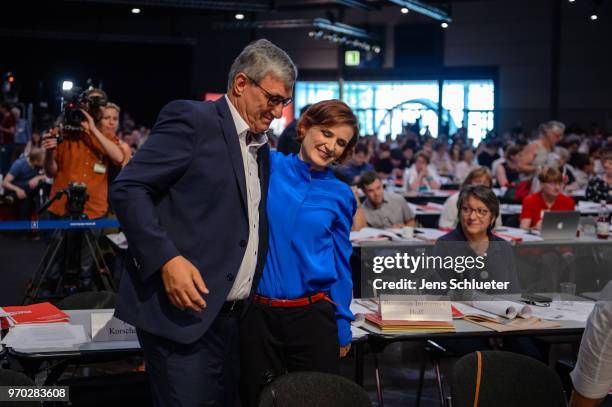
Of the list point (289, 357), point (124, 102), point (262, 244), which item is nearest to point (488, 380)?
point (289, 357)

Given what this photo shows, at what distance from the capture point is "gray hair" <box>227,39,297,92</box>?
216 cm

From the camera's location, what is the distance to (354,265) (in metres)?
6.21

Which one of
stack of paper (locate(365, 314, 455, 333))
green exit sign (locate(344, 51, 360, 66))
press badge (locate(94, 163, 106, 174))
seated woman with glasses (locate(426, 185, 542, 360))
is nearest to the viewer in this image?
stack of paper (locate(365, 314, 455, 333))

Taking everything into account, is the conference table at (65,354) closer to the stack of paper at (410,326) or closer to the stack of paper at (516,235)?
the stack of paper at (410,326)

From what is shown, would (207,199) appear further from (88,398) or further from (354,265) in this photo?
(354,265)

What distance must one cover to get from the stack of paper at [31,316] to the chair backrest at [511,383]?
1.72 metres

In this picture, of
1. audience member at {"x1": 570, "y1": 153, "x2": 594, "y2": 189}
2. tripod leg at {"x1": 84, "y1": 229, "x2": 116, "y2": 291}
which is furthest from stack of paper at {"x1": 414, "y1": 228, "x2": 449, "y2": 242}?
audience member at {"x1": 570, "y1": 153, "x2": 594, "y2": 189}

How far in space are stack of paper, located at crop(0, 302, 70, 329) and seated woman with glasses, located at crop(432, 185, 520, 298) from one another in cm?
182

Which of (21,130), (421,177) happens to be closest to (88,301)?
(421,177)

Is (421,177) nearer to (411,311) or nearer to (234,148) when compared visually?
(411,311)

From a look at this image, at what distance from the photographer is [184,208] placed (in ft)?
6.82

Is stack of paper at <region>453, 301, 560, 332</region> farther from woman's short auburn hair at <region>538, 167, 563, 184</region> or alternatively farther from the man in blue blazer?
woman's short auburn hair at <region>538, 167, 563, 184</region>

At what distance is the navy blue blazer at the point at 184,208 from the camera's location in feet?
6.59

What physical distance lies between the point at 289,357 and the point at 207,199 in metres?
0.76
